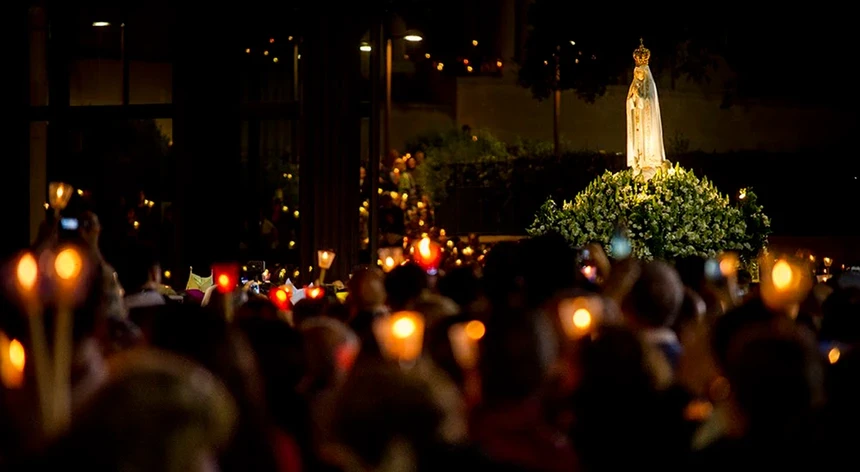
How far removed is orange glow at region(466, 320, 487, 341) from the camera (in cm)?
527

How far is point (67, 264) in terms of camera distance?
450 cm

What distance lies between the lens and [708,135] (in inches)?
1379

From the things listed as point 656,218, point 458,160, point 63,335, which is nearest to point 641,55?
point 656,218

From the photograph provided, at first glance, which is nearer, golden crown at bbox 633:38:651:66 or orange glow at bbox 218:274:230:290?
orange glow at bbox 218:274:230:290

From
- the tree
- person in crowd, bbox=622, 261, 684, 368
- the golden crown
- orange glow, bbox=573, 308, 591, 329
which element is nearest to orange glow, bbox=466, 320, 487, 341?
orange glow, bbox=573, 308, 591, 329

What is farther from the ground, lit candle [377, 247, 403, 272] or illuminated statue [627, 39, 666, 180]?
illuminated statue [627, 39, 666, 180]

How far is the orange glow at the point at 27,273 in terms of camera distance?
179 inches

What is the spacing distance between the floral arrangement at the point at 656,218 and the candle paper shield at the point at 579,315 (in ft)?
30.0

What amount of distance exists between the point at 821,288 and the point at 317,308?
8.35ft

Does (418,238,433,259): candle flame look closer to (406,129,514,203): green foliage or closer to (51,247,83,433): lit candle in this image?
(51,247,83,433): lit candle

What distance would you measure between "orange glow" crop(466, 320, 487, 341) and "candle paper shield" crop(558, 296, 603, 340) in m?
0.38

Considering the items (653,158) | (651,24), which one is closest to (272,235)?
(653,158)

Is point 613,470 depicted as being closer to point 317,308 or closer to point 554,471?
point 554,471

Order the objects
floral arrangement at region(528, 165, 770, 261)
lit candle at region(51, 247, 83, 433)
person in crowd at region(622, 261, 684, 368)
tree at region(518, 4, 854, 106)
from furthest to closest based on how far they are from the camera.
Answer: tree at region(518, 4, 854, 106)
floral arrangement at region(528, 165, 770, 261)
person in crowd at region(622, 261, 684, 368)
lit candle at region(51, 247, 83, 433)
